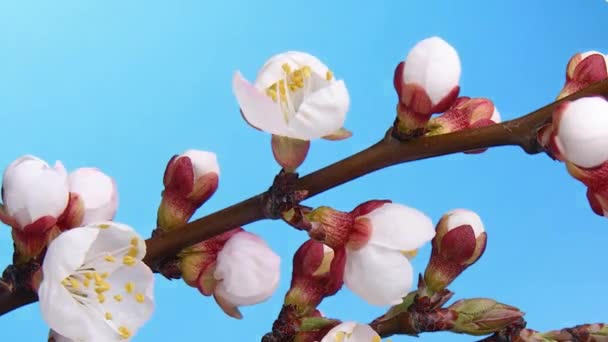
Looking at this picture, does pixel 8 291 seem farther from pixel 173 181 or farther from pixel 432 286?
pixel 432 286

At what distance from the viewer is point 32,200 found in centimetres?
73

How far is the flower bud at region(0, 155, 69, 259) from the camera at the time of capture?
2.40 feet

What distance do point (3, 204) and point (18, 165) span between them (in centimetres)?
3

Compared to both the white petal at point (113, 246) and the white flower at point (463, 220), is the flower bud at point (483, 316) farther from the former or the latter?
the white petal at point (113, 246)

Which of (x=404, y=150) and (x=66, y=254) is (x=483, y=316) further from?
(x=66, y=254)

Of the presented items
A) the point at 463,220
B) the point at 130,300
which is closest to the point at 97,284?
the point at 130,300

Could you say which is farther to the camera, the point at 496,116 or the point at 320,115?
the point at 496,116

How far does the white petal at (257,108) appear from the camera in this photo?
683mm

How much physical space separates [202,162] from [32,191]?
0.12 metres

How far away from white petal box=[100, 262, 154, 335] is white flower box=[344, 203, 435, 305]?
5.2 inches

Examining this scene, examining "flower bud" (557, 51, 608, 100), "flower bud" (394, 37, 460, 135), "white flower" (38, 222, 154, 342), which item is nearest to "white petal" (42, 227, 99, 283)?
"white flower" (38, 222, 154, 342)

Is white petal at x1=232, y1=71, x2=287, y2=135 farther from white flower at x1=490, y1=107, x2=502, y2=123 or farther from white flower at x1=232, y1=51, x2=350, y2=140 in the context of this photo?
white flower at x1=490, y1=107, x2=502, y2=123

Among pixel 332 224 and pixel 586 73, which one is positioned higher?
pixel 586 73

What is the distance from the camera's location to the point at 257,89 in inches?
27.7
